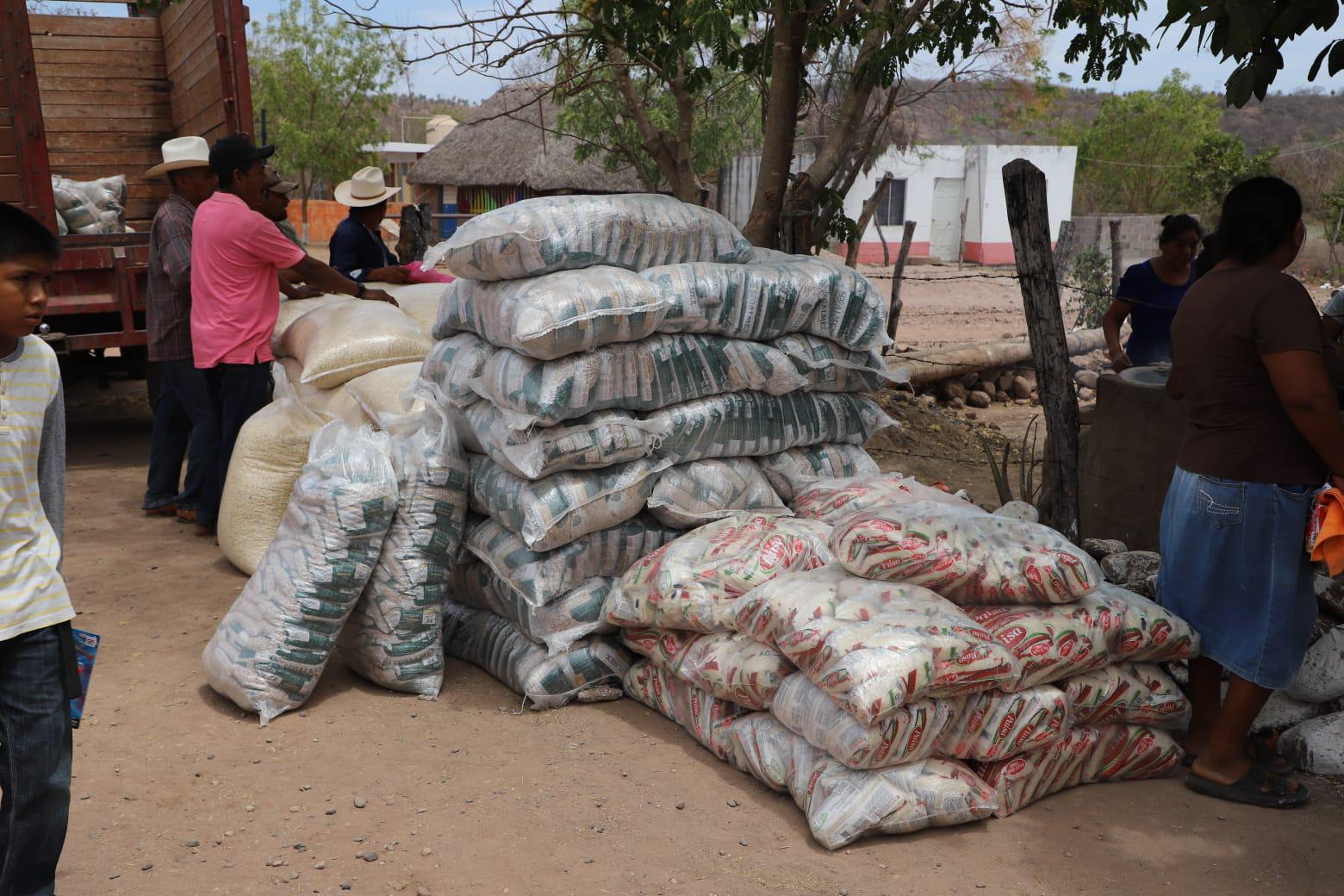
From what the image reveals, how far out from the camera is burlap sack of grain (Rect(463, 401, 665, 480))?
11.3 feet

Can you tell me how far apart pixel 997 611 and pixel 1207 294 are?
39.6 inches

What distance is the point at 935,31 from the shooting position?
5.54 meters

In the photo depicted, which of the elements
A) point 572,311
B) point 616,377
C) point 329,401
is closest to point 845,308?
point 616,377

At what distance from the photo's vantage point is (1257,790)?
9.81 ft

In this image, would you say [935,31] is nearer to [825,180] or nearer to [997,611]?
[825,180]

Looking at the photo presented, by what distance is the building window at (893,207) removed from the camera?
28.1 m

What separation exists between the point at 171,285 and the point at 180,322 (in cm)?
22

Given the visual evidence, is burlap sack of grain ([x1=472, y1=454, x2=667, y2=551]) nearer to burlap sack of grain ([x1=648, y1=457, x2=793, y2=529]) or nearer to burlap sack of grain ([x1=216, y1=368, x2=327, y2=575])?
burlap sack of grain ([x1=648, y1=457, x2=793, y2=529])

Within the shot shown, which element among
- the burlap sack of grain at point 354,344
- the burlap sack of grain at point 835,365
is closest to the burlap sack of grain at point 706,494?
the burlap sack of grain at point 835,365

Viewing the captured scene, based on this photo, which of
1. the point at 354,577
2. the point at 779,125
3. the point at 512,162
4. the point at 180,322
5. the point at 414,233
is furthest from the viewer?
the point at 512,162

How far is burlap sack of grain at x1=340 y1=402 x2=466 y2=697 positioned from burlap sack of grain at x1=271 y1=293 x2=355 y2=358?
1939mm

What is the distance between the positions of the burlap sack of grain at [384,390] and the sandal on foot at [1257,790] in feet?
9.91

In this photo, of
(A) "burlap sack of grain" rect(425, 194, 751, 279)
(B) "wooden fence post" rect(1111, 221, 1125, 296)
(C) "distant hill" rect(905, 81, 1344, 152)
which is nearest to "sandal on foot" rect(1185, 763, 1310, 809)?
(A) "burlap sack of grain" rect(425, 194, 751, 279)

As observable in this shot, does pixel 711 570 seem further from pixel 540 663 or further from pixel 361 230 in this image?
pixel 361 230
